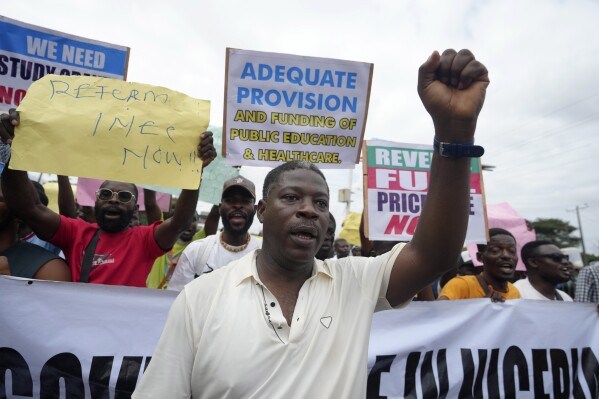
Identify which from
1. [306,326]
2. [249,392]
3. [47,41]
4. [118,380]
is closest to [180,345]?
[249,392]

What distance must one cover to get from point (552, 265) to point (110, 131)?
12.9 ft

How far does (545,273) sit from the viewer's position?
4.15 meters

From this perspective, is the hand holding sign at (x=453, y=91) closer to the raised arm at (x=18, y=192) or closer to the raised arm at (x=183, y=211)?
the raised arm at (x=183, y=211)

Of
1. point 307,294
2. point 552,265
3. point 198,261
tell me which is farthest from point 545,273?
point 307,294

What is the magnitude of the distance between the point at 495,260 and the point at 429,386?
4.91 ft

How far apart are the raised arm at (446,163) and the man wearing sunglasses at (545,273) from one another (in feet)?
10.6

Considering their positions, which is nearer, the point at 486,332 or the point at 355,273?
the point at 355,273

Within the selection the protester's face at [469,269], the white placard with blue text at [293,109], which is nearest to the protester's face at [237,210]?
the white placard with blue text at [293,109]

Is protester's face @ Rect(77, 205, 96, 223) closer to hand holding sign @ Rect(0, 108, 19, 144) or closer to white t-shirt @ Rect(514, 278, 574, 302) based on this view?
hand holding sign @ Rect(0, 108, 19, 144)

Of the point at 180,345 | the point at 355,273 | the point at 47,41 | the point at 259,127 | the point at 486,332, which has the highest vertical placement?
the point at 47,41

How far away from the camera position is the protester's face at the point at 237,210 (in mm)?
3848

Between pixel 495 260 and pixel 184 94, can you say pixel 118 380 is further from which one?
pixel 495 260

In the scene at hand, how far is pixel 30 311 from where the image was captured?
8.29 feet

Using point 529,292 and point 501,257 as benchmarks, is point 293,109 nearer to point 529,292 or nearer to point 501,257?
point 501,257
